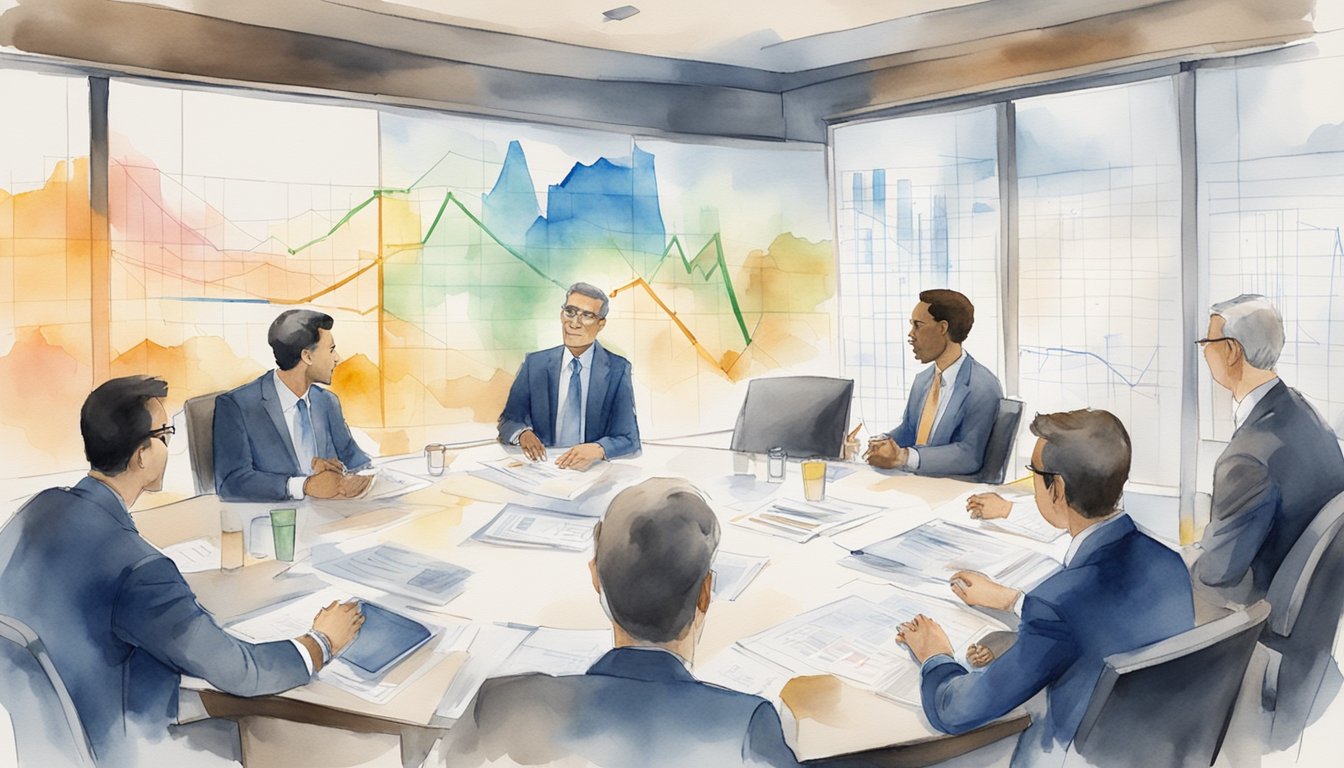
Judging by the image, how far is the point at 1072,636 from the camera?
3.68ft

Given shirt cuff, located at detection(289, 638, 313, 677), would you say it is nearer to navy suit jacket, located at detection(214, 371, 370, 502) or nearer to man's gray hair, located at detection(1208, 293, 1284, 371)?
navy suit jacket, located at detection(214, 371, 370, 502)

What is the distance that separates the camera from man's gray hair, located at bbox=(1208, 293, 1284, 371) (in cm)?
197

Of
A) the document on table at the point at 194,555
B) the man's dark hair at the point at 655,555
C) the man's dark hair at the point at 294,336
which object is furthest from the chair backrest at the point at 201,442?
the man's dark hair at the point at 655,555

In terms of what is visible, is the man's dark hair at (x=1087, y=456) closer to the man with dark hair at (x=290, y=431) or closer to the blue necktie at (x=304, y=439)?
the man with dark hair at (x=290, y=431)

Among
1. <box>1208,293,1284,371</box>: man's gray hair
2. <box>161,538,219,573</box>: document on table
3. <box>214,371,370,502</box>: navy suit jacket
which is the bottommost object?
<box>161,538,219,573</box>: document on table

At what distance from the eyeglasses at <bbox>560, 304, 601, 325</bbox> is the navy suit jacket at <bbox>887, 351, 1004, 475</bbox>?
3.99 ft

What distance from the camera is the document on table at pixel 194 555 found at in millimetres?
1600

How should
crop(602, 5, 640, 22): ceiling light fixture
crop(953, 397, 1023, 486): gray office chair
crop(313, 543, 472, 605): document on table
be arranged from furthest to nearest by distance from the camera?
crop(602, 5, 640, 22): ceiling light fixture < crop(953, 397, 1023, 486): gray office chair < crop(313, 543, 472, 605): document on table

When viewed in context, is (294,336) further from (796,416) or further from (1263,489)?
(1263,489)

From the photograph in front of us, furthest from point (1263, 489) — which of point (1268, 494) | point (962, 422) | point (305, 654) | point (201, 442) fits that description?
point (201, 442)

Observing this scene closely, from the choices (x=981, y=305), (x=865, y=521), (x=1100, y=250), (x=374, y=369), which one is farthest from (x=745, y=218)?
(x=865, y=521)

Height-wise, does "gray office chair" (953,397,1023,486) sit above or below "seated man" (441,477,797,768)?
above

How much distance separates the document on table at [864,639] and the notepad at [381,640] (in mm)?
565

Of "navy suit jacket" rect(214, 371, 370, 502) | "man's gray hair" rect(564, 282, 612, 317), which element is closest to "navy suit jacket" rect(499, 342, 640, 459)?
"man's gray hair" rect(564, 282, 612, 317)
